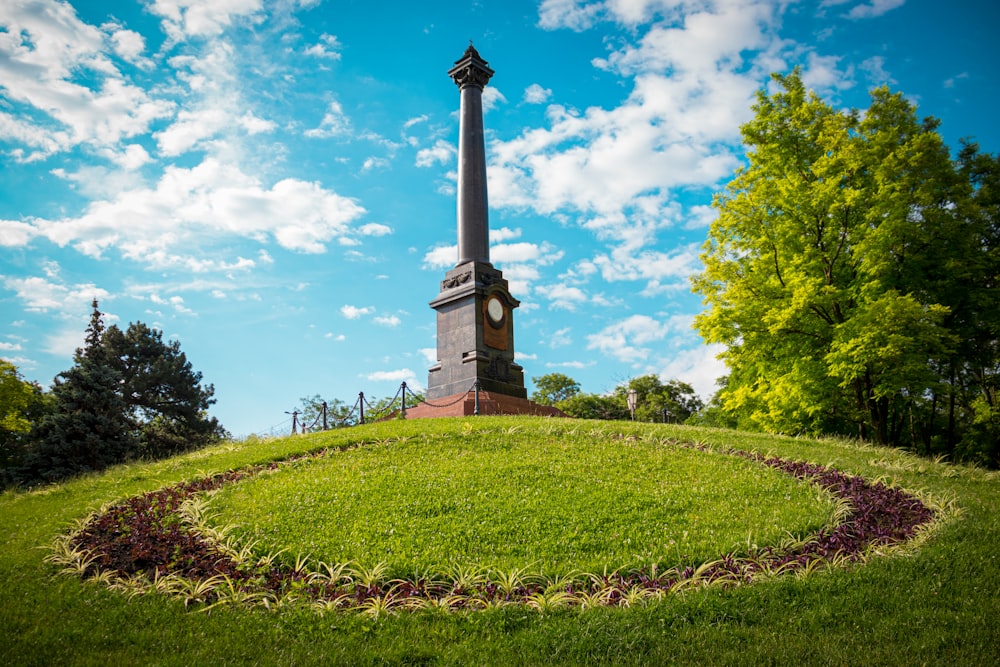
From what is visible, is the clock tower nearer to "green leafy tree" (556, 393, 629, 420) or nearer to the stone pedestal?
the stone pedestal

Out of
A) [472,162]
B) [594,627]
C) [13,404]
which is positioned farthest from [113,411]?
[594,627]

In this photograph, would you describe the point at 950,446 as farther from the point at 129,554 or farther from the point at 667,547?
the point at 129,554

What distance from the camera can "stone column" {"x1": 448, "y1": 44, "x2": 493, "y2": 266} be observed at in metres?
23.8

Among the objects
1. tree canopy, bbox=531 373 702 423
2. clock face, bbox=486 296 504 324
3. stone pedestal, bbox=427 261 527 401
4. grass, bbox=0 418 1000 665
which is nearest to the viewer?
grass, bbox=0 418 1000 665

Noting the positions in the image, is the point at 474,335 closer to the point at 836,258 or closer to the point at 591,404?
the point at 836,258

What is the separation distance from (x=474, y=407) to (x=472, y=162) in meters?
9.81

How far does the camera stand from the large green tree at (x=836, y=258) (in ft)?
61.1

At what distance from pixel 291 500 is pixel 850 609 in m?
7.82

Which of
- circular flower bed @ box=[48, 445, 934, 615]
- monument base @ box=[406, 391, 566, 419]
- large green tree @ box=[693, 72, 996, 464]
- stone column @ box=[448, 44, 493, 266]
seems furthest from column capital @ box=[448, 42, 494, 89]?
circular flower bed @ box=[48, 445, 934, 615]

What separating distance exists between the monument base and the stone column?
5331mm

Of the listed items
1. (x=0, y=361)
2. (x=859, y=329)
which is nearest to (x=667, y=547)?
(x=859, y=329)

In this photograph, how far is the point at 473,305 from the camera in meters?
22.2

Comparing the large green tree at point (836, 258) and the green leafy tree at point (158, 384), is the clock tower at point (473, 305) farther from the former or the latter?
the green leafy tree at point (158, 384)

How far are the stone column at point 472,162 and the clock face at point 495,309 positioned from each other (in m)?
1.68
